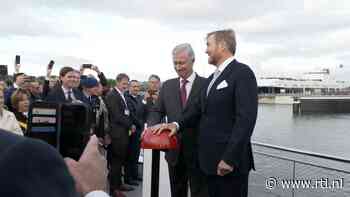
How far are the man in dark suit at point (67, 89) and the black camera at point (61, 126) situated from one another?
7.03 feet

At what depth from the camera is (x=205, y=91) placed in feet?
9.38

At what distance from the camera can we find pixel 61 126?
2.43m

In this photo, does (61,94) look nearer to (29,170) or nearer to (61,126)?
(61,126)

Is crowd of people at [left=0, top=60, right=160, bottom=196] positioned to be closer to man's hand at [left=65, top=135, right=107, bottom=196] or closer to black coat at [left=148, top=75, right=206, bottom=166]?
black coat at [left=148, top=75, right=206, bottom=166]

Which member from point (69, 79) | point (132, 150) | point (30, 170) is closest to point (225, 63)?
point (30, 170)

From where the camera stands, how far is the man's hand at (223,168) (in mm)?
2512

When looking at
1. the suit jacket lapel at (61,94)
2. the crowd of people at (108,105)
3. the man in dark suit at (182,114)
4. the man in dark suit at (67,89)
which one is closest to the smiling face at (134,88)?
the crowd of people at (108,105)

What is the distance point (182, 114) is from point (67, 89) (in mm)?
2095

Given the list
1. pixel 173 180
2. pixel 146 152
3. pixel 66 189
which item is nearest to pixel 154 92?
pixel 146 152

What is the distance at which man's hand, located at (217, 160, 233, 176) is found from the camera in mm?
2512

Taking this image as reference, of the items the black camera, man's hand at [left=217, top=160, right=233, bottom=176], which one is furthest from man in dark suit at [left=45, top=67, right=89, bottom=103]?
man's hand at [left=217, top=160, right=233, bottom=176]

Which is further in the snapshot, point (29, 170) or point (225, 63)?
point (225, 63)

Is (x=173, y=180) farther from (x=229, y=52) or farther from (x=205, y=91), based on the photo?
(x=229, y=52)

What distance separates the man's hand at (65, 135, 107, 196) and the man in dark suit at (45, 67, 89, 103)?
3475mm
